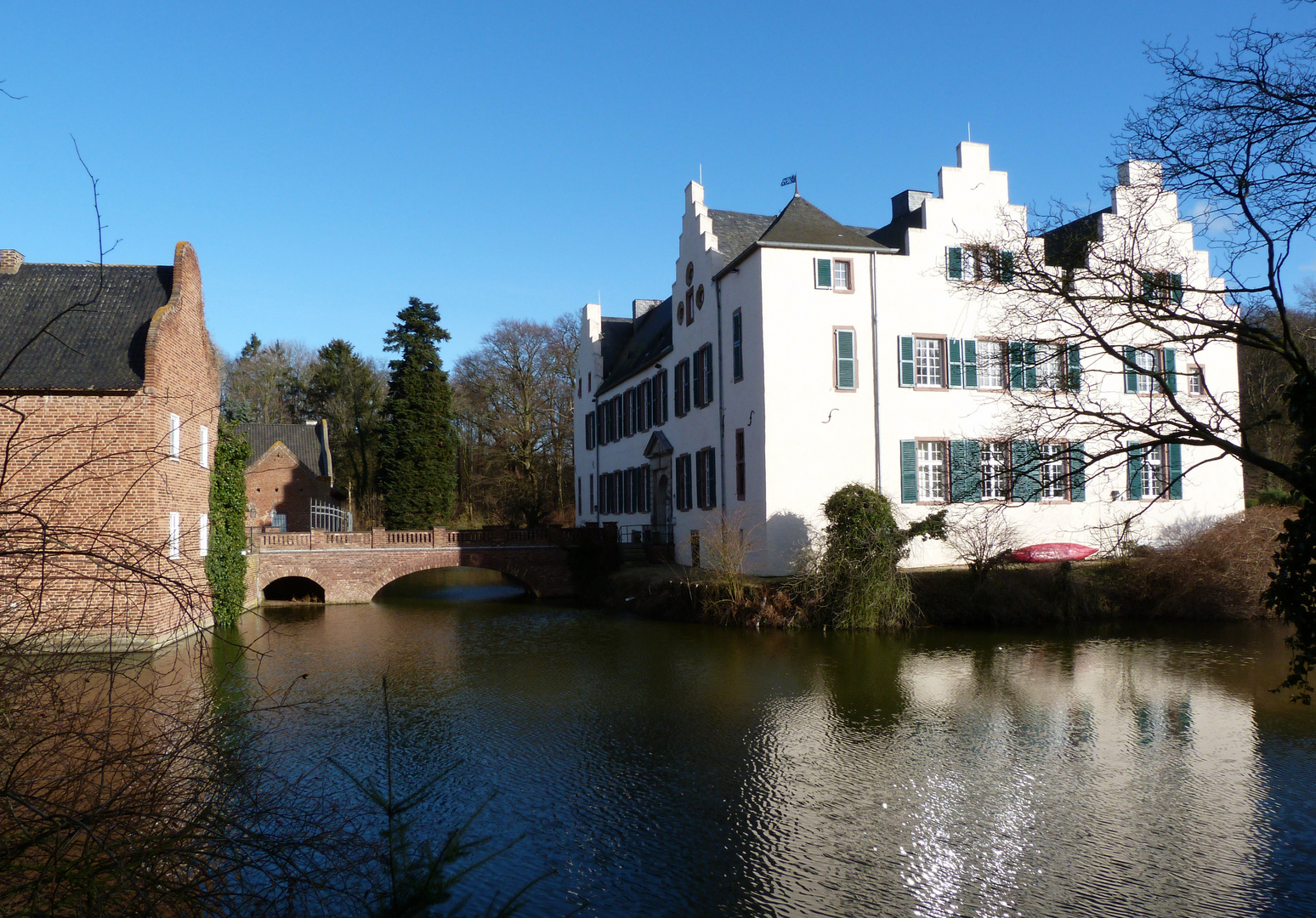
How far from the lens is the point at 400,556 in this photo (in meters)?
26.3

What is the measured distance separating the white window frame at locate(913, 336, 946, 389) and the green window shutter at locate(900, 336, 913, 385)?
0.68 feet

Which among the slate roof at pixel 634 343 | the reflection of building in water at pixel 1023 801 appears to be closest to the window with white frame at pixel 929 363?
the slate roof at pixel 634 343

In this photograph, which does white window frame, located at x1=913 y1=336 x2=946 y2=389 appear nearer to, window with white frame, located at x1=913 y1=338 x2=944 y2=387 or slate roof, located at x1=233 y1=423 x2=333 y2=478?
window with white frame, located at x1=913 y1=338 x2=944 y2=387

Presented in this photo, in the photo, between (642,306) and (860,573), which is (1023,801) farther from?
(642,306)

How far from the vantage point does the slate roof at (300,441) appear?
4091cm

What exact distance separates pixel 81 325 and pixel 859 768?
15.0 m

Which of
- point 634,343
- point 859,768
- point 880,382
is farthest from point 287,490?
point 859,768

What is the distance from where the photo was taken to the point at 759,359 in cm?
2105

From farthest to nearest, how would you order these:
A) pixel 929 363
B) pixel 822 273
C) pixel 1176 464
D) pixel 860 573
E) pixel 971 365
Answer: pixel 1176 464 → pixel 971 365 → pixel 929 363 → pixel 822 273 → pixel 860 573

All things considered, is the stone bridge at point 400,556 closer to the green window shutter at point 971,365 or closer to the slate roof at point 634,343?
the slate roof at point 634,343

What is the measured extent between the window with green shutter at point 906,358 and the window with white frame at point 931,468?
59.0 inches

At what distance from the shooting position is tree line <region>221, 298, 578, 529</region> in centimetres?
3991

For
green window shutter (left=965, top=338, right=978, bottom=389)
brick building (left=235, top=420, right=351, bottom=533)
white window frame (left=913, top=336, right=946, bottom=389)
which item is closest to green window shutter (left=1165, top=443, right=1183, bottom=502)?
green window shutter (left=965, top=338, right=978, bottom=389)

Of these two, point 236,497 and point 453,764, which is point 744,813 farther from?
point 236,497
